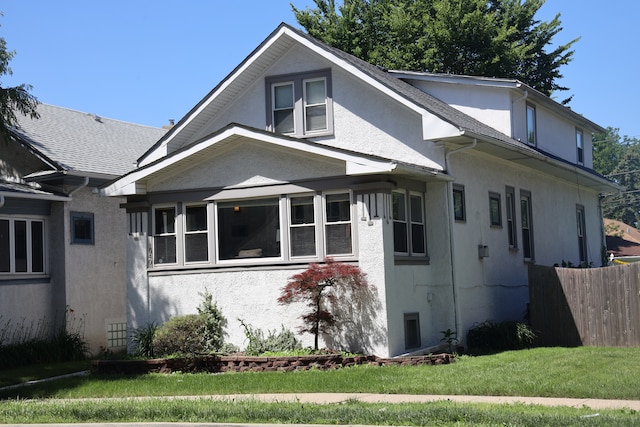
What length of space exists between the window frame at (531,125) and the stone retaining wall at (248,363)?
30.5 feet

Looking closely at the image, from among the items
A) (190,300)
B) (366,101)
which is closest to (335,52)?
(366,101)

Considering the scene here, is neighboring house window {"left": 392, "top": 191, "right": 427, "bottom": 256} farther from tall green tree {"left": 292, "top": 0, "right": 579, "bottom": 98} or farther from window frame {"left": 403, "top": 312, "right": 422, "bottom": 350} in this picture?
tall green tree {"left": 292, "top": 0, "right": 579, "bottom": 98}

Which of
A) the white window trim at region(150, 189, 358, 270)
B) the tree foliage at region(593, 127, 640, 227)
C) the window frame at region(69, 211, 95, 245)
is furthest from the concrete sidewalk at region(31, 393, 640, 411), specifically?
the tree foliage at region(593, 127, 640, 227)

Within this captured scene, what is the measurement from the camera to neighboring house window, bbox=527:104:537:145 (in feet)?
81.9

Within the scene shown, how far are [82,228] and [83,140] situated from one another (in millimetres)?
3322

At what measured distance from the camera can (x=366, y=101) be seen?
19.9m

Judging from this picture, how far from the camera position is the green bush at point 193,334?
1803 centimetres

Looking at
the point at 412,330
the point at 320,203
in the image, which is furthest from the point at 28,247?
the point at 412,330

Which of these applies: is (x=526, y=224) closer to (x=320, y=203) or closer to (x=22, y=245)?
(x=320, y=203)

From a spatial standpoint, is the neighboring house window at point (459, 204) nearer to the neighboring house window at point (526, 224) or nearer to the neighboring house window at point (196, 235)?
the neighboring house window at point (526, 224)

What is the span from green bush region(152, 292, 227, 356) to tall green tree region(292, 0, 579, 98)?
64.7ft

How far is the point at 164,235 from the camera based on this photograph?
19859 millimetres

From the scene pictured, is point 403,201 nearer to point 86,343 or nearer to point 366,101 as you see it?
point 366,101

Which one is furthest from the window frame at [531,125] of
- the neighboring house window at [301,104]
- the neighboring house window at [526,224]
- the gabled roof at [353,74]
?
the neighboring house window at [301,104]
